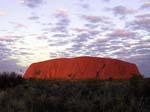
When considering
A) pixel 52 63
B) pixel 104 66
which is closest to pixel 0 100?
pixel 104 66

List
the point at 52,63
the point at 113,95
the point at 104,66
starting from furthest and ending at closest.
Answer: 1. the point at 52,63
2. the point at 104,66
3. the point at 113,95

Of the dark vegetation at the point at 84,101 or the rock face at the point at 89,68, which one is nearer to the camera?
the dark vegetation at the point at 84,101

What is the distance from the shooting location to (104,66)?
A: 7269 centimetres

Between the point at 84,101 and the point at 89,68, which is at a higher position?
A: the point at 84,101

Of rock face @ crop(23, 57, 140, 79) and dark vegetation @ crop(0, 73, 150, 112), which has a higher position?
dark vegetation @ crop(0, 73, 150, 112)

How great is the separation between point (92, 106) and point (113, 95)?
2.00 meters

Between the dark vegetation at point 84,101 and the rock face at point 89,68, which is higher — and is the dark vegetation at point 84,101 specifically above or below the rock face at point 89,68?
above

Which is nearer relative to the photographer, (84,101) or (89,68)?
(84,101)

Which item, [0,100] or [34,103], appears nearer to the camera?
[34,103]

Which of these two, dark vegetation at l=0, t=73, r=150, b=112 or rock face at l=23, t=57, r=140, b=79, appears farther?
rock face at l=23, t=57, r=140, b=79

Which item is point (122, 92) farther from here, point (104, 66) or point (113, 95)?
point (104, 66)

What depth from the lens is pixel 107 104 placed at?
1151cm

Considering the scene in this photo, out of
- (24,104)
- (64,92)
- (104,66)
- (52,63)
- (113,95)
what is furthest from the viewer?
(52,63)

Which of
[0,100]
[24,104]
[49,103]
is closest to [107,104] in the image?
[49,103]
